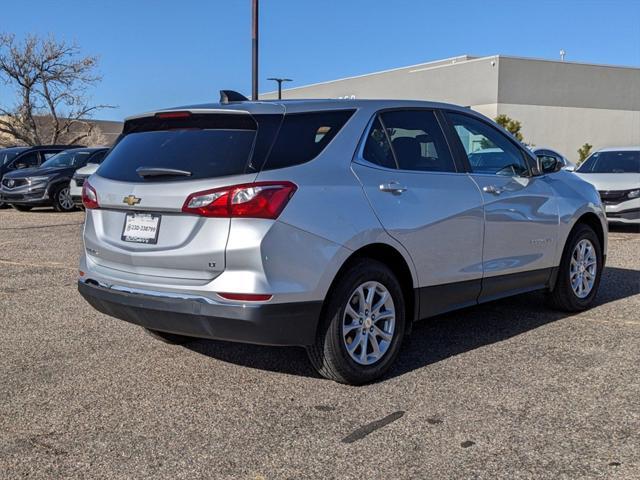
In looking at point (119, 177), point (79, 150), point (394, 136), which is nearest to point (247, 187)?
point (119, 177)

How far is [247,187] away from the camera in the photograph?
13.0ft

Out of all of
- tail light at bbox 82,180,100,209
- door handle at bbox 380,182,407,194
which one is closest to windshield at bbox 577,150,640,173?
door handle at bbox 380,182,407,194

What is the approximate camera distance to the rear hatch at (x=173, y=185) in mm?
4047

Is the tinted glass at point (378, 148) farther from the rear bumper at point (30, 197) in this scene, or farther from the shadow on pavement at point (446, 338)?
the rear bumper at point (30, 197)

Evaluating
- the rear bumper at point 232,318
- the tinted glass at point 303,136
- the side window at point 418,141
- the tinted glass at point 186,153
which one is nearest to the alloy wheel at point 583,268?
the side window at point 418,141

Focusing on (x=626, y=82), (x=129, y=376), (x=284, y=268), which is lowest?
(x=129, y=376)

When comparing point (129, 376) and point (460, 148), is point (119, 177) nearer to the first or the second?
point (129, 376)

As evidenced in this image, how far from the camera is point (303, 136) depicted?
14.2 ft

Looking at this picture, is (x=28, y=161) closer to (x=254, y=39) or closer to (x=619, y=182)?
(x=254, y=39)

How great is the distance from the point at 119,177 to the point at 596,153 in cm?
1233

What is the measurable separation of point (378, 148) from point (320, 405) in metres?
1.70

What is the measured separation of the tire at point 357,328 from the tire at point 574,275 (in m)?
2.18

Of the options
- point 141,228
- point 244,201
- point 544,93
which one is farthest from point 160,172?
point 544,93

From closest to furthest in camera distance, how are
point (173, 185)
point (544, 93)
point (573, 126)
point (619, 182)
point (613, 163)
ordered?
point (173, 185) < point (619, 182) < point (613, 163) < point (544, 93) < point (573, 126)
